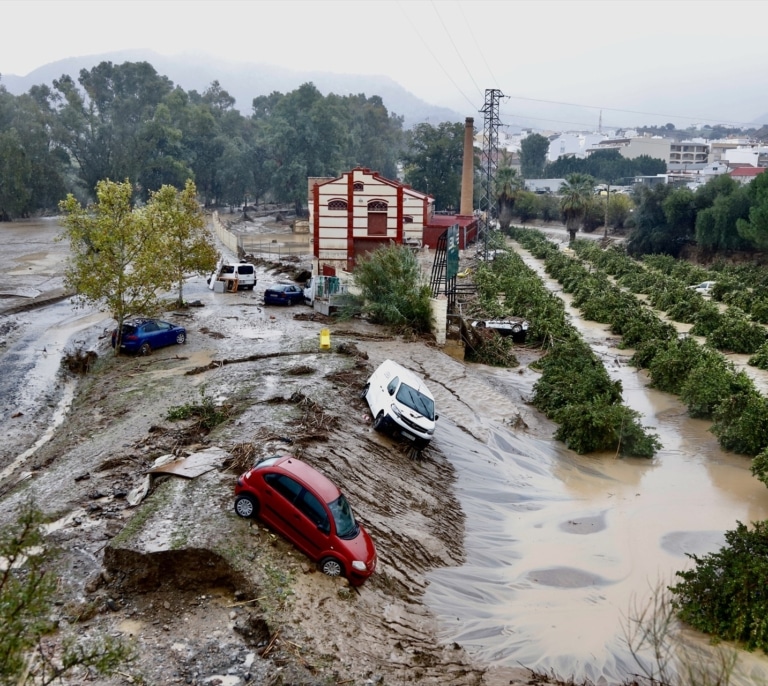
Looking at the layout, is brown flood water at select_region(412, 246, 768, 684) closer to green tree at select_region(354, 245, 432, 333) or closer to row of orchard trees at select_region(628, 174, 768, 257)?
green tree at select_region(354, 245, 432, 333)

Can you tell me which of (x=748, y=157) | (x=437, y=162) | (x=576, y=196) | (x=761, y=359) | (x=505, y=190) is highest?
(x=748, y=157)

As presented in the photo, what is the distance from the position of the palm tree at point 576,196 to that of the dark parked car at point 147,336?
219 feet

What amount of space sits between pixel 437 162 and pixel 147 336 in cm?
7268

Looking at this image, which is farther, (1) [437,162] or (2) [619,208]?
(2) [619,208]

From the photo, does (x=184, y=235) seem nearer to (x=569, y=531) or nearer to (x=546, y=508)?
(x=546, y=508)

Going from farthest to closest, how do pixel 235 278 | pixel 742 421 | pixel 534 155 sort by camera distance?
pixel 534 155 → pixel 235 278 → pixel 742 421

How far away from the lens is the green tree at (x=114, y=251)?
25766mm

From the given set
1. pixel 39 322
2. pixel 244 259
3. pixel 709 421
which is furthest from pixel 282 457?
pixel 244 259

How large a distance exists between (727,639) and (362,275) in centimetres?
2221

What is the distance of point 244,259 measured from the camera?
2168 inches

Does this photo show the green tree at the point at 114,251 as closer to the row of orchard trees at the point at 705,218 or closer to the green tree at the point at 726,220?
the row of orchard trees at the point at 705,218

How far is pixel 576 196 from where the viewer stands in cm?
8506

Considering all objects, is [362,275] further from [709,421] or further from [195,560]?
[195,560]

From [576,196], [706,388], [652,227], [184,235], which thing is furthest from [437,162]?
[706,388]
